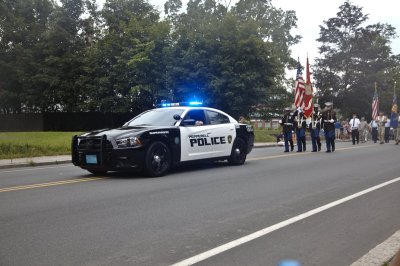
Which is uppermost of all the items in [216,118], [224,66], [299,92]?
[224,66]

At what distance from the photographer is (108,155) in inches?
408

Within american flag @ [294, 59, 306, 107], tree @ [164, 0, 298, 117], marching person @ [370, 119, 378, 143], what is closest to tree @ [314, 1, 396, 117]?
tree @ [164, 0, 298, 117]

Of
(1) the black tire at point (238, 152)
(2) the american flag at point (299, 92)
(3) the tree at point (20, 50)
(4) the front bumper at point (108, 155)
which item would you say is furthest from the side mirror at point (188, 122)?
(3) the tree at point (20, 50)

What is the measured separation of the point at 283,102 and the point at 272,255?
42688 millimetres

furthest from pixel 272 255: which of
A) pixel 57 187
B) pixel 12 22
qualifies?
pixel 12 22

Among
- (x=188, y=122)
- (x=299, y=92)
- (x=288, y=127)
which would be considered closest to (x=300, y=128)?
(x=288, y=127)

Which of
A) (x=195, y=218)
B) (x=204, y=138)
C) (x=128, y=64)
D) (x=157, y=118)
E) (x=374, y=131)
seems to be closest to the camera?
(x=195, y=218)

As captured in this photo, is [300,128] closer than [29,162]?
No

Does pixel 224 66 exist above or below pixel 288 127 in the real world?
above

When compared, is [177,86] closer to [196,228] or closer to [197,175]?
[197,175]

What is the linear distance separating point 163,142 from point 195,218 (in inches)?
179

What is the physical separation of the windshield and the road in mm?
1353

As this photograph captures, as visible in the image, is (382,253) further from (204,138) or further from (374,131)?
(374,131)

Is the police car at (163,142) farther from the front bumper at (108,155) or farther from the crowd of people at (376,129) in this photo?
the crowd of people at (376,129)
